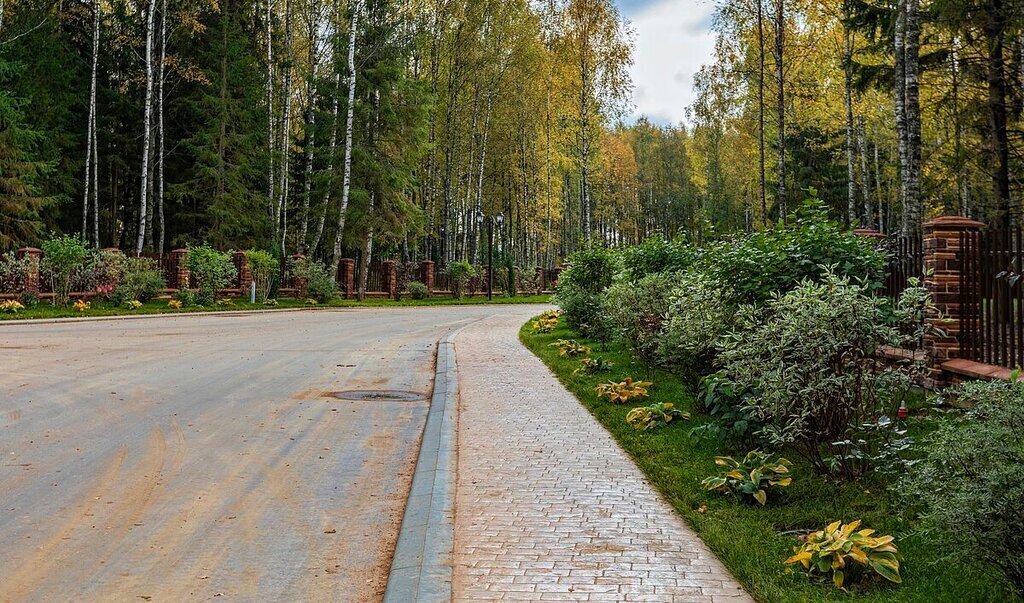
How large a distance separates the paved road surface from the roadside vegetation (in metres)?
2.20

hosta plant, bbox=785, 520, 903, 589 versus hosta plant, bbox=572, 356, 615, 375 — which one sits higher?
hosta plant, bbox=572, 356, 615, 375

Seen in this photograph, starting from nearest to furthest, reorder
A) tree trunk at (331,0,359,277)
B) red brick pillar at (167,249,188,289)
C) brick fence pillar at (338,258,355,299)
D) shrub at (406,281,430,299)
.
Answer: red brick pillar at (167,249,188,289)
tree trunk at (331,0,359,277)
brick fence pillar at (338,258,355,299)
shrub at (406,281,430,299)

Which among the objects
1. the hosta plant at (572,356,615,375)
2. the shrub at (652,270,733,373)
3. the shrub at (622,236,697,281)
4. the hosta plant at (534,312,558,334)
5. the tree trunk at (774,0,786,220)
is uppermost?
the tree trunk at (774,0,786,220)

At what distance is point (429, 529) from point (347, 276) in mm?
35311

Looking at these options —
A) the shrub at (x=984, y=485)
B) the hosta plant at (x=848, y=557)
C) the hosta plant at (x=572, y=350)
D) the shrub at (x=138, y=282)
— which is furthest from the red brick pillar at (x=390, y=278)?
the shrub at (x=984, y=485)

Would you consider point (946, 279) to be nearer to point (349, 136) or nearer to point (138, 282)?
point (138, 282)

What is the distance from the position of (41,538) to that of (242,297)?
96.6 feet

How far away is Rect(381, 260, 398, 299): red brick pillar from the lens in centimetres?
4166

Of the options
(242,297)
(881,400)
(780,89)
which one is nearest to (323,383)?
(881,400)

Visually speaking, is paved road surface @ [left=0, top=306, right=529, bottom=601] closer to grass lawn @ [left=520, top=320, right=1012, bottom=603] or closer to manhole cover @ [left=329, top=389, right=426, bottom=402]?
manhole cover @ [left=329, top=389, right=426, bottom=402]

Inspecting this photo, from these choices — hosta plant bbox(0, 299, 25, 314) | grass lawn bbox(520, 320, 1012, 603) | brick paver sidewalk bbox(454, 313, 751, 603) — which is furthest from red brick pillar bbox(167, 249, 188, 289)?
grass lawn bbox(520, 320, 1012, 603)

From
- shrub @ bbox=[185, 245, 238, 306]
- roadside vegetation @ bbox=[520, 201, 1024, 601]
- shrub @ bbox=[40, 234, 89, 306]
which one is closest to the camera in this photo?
roadside vegetation @ bbox=[520, 201, 1024, 601]

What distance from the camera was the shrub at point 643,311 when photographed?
11.1 m

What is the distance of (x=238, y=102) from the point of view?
3897 cm
